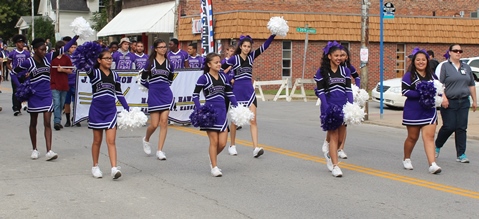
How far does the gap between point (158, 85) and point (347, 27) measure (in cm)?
2473

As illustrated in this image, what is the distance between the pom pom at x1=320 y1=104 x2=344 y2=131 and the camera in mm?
9375

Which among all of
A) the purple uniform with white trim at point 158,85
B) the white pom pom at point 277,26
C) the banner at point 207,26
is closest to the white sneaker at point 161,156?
the purple uniform with white trim at point 158,85

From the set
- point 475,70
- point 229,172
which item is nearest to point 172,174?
point 229,172

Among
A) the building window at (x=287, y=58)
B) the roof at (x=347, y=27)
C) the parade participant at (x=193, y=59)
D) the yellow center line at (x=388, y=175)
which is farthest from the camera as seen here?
the building window at (x=287, y=58)

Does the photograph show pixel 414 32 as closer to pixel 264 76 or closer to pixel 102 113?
pixel 264 76

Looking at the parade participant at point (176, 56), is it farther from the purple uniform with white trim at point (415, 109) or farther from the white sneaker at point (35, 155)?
the purple uniform with white trim at point (415, 109)

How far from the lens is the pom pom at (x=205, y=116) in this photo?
9.38m

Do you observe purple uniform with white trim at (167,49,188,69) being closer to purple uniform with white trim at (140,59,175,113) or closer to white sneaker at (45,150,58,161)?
purple uniform with white trim at (140,59,175,113)

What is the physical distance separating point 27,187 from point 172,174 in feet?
6.56

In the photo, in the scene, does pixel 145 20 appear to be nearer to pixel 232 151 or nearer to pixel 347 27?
pixel 347 27

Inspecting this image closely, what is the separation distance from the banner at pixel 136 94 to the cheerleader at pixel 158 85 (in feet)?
15.7

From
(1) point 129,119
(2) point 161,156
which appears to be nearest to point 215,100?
(1) point 129,119

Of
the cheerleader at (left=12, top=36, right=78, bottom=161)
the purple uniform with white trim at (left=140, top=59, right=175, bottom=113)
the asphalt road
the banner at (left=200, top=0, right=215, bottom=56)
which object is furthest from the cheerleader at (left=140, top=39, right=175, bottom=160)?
the banner at (left=200, top=0, right=215, bottom=56)

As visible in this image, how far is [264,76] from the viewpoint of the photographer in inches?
1336
